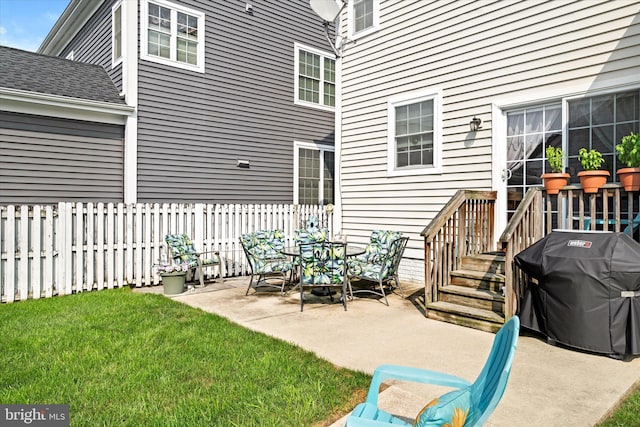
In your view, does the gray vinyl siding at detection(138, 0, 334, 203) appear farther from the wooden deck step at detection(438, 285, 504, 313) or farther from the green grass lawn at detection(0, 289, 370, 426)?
the wooden deck step at detection(438, 285, 504, 313)

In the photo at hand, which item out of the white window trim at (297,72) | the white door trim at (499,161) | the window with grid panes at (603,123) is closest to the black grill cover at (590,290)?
the window with grid panes at (603,123)

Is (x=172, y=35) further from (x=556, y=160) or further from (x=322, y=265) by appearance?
(x=556, y=160)

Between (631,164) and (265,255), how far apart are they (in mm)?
4969

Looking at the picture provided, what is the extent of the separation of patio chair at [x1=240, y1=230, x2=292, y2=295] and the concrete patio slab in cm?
54

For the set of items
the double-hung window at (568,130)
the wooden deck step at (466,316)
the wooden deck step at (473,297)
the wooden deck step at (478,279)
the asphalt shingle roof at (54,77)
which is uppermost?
the asphalt shingle roof at (54,77)

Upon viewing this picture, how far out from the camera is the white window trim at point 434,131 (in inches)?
265

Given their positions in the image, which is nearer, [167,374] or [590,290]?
[167,374]

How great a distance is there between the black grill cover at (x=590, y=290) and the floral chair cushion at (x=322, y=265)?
229 centimetres

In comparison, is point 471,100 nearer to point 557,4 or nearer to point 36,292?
point 557,4

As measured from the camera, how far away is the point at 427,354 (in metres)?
3.73

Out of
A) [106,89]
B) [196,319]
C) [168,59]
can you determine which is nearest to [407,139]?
[196,319]

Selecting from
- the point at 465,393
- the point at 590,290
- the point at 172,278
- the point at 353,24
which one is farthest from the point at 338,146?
the point at 465,393

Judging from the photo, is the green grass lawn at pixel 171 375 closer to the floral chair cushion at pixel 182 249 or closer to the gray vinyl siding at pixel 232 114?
the floral chair cushion at pixel 182 249

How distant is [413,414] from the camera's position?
260cm
